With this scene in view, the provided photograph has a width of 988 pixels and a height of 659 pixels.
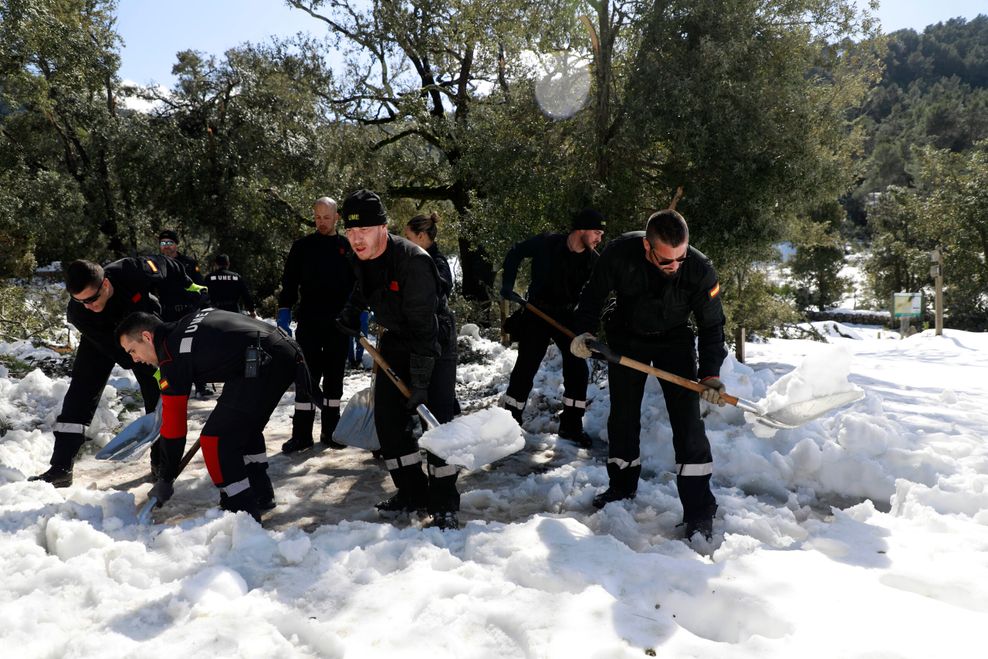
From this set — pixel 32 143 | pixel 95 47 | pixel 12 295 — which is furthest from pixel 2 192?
pixel 32 143

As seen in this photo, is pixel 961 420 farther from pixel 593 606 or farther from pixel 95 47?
pixel 95 47

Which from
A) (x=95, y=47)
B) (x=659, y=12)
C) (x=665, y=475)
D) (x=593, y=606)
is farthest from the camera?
(x=95, y=47)

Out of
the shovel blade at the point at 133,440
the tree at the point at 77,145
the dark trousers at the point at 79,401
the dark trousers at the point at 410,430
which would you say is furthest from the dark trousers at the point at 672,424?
the tree at the point at 77,145

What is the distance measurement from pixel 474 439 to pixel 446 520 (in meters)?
0.57

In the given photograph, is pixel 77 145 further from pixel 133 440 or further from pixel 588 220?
pixel 588 220

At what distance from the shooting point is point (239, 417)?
368 cm

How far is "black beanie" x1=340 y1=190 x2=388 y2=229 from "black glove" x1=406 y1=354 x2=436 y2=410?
74cm

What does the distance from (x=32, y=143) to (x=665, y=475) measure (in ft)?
51.4

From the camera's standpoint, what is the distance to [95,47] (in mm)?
12711

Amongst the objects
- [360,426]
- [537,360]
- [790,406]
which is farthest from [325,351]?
[790,406]

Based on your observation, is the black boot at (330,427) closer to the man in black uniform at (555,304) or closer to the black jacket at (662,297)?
the man in black uniform at (555,304)

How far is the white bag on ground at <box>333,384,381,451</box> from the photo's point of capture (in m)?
4.83

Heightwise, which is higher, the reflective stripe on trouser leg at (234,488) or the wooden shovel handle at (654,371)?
the wooden shovel handle at (654,371)

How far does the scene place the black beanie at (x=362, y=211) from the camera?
11.5 ft
